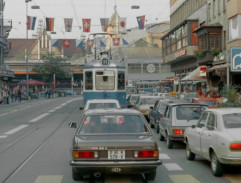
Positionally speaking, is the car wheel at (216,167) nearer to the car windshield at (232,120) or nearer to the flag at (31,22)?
the car windshield at (232,120)

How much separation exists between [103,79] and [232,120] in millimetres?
17413

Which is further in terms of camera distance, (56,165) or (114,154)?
(56,165)

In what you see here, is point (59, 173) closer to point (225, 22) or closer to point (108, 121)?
point (108, 121)

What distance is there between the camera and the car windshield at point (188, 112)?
14.8 metres

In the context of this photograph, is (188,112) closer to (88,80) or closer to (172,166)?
Answer: (172,166)

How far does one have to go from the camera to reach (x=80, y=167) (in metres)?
8.59

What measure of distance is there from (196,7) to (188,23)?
1.87m

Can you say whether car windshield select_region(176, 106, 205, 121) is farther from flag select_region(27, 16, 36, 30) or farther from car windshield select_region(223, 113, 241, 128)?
flag select_region(27, 16, 36, 30)

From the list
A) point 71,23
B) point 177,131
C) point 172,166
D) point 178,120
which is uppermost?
point 71,23

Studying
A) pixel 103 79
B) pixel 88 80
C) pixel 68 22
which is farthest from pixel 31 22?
pixel 103 79

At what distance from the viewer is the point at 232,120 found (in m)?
10.4

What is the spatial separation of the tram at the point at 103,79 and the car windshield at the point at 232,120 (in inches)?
667

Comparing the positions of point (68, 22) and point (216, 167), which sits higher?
point (68, 22)

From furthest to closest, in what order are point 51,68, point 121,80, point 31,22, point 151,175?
1. point 51,68
2. point 31,22
3. point 121,80
4. point 151,175
